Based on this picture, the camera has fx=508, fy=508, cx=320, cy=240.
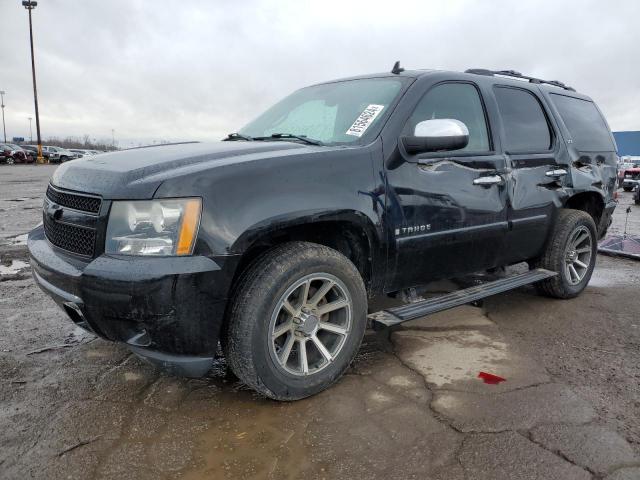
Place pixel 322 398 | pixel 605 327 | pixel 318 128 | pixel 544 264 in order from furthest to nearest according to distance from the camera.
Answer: pixel 544 264, pixel 605 327, pixel 318 128, pixel 322 398

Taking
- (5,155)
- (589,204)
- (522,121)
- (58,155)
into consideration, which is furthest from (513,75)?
(58,155)

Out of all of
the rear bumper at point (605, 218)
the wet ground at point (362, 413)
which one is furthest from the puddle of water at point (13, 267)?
the rear bumper at point (605, 218)

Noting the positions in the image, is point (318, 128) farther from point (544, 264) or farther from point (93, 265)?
point (544, 264)

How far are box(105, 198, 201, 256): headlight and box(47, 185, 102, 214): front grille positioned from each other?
20 centimetres

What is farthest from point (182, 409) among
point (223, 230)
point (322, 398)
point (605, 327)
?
point (605, 327)

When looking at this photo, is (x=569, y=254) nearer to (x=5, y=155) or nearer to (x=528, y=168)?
(x=528, y=168)

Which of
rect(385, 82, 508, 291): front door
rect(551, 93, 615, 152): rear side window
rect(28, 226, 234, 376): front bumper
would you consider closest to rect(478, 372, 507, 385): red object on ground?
rect(385, 82, 508, 291): front door

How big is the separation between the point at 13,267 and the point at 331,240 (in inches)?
163

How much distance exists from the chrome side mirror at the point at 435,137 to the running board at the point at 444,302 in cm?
97

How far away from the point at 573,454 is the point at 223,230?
1.87 m

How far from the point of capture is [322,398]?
277 centimetres

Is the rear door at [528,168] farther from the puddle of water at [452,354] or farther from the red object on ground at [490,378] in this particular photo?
the red object on ground at [490,378]

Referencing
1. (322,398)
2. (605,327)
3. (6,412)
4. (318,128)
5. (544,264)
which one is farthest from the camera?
(544,264)

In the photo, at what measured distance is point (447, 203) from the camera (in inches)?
130
